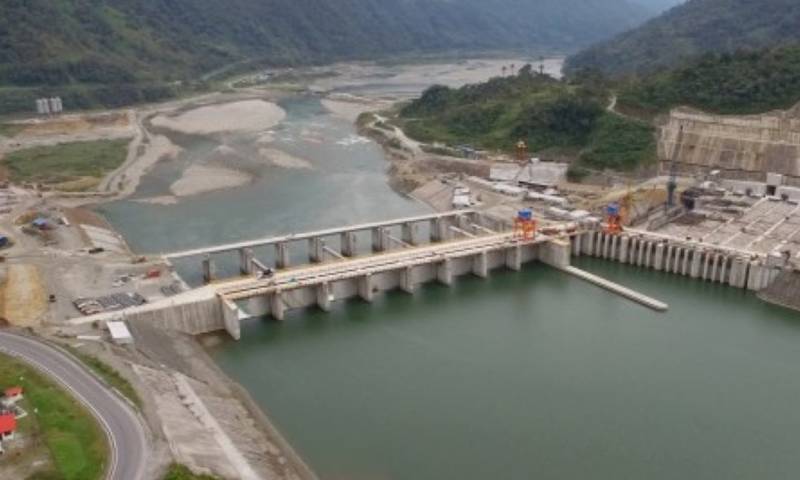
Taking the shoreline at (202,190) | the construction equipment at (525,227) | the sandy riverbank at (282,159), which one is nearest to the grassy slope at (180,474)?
the shoreline at (202,190)

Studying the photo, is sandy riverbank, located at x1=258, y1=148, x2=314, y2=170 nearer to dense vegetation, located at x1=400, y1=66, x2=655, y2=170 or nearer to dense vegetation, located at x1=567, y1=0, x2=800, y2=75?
dense vegetation, located at x1=400, y1=66, x2=655, y2=170

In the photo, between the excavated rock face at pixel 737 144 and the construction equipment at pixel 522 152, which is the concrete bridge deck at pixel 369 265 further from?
the construction equipment at pixel 522 152

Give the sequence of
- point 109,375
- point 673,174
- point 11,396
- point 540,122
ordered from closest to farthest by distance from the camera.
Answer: point 11,396 → point 109,375 → point 673,174 → point 540,122

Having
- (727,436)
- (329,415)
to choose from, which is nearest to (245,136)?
(329,415)

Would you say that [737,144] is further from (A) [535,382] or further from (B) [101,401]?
(B) [101,401]

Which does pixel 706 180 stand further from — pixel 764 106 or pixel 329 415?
pixel 329 415

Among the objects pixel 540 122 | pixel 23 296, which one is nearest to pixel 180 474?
pixel 23 296

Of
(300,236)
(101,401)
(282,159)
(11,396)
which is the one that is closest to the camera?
(11,396)
